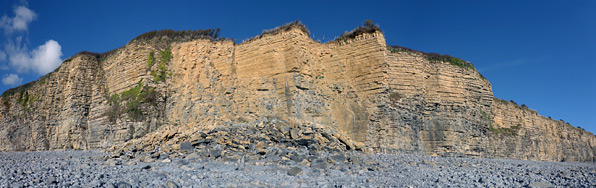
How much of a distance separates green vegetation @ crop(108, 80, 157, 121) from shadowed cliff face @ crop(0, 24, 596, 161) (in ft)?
0.23

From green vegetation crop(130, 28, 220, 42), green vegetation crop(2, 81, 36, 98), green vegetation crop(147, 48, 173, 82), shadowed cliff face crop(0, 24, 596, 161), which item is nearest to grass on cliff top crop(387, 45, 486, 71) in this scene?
shadowed cliff face crop(0, 24, 596, 161)

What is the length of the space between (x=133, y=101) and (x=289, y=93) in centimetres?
854

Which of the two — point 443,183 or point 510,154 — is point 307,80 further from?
point 510,154

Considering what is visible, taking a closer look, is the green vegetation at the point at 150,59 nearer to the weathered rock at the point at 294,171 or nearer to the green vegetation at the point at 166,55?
the green vegetation at the point at 166,55

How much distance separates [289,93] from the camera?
15.8m

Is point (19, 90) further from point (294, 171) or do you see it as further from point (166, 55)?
point (294, 171)

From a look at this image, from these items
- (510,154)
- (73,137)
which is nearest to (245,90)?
(73,137)

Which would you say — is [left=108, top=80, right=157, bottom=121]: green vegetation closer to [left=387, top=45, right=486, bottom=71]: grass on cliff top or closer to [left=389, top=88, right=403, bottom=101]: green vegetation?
[left=389, top=88, right=403, bottom=101]: green vegetation

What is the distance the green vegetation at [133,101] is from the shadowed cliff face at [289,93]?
7cm

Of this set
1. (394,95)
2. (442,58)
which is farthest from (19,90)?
(442,58)

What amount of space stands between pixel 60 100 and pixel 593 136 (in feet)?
174

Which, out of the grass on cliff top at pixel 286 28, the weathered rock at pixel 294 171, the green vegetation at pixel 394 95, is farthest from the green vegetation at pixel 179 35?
the weathered rock at pixel 294 171

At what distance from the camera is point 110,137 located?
1836 cm

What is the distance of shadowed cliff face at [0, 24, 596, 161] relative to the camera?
54.1 feet
